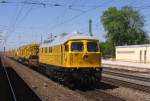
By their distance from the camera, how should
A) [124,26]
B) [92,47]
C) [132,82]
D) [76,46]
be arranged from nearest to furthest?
[76,46] → [92,47] → [132,82] → [124,26]

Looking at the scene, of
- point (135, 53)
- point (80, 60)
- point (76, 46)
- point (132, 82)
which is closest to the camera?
point (80, 60)

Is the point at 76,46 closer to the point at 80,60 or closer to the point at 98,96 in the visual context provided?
the point at 80,60

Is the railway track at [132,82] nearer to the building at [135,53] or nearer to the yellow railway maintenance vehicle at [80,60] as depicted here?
the yellow railway maintenance vehicle at [80,60]

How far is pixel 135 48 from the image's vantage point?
68562 mm

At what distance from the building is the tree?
80.6ft

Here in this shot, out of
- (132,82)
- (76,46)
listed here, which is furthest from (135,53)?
(76,46)

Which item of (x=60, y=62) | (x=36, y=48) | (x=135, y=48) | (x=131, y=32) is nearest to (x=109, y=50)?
(x=131, y=32)

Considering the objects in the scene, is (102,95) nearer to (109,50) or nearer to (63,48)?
(63,48)

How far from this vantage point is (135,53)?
6894 centimetres

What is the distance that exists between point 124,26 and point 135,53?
3711cm

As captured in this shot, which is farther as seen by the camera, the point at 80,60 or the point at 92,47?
the point at 92,47

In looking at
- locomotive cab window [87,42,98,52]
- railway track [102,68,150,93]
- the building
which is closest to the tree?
the building

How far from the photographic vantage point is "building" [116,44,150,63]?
213 feet

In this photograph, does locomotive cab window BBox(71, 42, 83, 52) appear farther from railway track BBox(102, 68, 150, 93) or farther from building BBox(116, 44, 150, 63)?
building BBox(116, 44, 150, 63)
